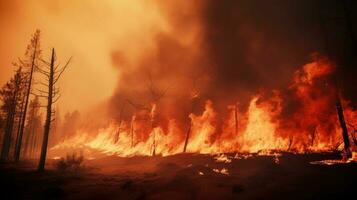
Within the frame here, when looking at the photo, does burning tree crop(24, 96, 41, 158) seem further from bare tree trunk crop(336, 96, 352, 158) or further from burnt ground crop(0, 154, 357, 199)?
bare tree trunk crop(336, 96, 352, 158)

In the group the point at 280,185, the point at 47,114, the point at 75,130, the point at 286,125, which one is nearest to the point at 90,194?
the point at 47,114

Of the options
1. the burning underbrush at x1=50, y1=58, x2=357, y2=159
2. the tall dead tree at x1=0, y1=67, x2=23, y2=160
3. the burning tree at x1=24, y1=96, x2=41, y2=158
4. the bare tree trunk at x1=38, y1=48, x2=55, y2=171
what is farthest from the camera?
the burning tree at x1=24, y1=96, x2=41, y2=158

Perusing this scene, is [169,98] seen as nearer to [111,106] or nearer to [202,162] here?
[202,162]

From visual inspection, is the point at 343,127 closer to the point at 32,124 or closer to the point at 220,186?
the point at 220,186

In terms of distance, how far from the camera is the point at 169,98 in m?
47.5

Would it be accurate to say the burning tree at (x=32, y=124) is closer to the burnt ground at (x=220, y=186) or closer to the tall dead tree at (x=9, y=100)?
the tall dead tree at (x=9, y=100)

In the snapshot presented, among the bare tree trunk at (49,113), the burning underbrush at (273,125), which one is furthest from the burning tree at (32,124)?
the burning underbrush at (273,125)

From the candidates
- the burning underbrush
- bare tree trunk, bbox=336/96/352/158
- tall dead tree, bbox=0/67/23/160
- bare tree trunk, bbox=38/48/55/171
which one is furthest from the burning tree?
bare tree trunk, bbox=336/96/352/158

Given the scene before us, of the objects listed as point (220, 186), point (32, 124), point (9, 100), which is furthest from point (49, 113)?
point (32, 124)

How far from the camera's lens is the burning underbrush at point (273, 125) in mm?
22812

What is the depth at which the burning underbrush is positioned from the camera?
74.8ft

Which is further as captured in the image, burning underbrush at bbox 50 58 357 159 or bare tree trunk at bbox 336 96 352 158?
burning underbrush at bbox 50 58 357 159

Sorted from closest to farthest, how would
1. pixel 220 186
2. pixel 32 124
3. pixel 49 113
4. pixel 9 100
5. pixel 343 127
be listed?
pixel 220 186
pixel 343 127
pixel 49 113
pixel 9 100
pixel 32 124

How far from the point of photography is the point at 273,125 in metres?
26.8
